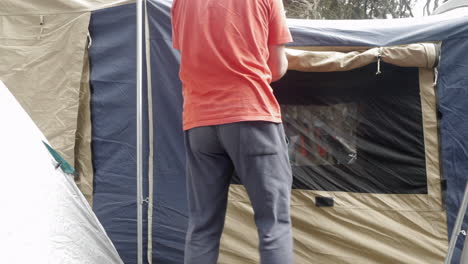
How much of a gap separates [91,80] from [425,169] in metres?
2.17

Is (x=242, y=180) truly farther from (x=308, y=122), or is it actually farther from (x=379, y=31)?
(x=379, y=31)

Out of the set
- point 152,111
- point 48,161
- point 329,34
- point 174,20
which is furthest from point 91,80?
point 329,34

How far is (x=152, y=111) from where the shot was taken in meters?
2.94

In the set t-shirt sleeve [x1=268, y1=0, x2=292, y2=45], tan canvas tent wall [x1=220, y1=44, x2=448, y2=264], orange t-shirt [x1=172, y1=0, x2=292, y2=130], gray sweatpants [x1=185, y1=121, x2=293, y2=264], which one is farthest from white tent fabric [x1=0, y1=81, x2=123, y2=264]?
t-shirt sleeve [x1=268, y1=0, x2=292, y2=45]

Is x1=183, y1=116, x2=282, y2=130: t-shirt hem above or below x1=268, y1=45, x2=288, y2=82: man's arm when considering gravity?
below

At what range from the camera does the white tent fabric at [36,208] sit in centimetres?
180

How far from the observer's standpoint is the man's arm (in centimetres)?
188

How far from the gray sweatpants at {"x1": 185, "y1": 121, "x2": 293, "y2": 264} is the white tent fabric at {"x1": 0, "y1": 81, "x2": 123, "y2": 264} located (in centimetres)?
61

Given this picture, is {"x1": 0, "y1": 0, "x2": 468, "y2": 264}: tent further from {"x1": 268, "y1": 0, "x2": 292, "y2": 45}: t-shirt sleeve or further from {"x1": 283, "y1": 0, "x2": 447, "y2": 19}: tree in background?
{"x1": 283, "y1": 0, "x2": 447, "y2": 19}: tree in background

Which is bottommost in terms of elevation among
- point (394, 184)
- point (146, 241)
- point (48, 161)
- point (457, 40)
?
point (146, 241)

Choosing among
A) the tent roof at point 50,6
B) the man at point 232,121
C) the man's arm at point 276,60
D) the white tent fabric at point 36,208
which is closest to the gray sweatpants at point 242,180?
the man at point 232,121

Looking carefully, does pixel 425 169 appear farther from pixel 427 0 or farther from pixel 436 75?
pixel 427 0

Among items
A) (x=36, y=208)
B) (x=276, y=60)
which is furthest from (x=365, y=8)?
(x=36, y=208)

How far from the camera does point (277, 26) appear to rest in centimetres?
182
